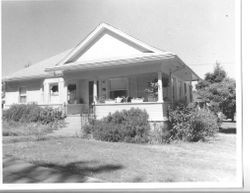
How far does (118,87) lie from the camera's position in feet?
47.0

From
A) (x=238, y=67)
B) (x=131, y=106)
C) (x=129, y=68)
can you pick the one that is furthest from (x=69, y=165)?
(x=129, y=68)

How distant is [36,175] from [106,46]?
8.63m

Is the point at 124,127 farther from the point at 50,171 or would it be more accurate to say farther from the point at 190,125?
the point at 50,171

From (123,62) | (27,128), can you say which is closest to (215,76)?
(123,62)

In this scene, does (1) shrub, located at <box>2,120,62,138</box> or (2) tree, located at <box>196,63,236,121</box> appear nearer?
(1) shrub, located at <box>2,120,62,138</box>

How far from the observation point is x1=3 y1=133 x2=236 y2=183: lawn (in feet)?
19.2

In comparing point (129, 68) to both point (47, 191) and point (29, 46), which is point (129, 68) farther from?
point (47, 191)

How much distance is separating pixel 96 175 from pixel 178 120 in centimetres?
605

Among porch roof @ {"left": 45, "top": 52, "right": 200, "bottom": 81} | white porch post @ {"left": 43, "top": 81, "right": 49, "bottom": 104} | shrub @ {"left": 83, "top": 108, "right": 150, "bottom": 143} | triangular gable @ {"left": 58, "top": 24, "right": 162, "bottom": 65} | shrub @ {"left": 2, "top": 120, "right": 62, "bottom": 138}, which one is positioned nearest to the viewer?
shrub @ {"left": 83, "top": 108, "right": 150, "bottom": 143}

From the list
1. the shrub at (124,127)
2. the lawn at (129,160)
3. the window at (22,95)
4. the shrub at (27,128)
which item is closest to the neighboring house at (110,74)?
the shrub at (124,127)

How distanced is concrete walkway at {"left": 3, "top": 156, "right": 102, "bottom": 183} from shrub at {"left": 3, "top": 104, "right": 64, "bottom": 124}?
25.2 feet

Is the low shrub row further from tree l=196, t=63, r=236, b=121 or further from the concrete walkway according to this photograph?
the concrete walkway

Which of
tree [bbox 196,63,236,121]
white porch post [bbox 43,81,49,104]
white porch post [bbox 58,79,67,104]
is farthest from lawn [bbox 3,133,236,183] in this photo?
white porch post [bbox 43,81,49,104]

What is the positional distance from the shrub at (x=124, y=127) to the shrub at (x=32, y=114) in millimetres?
3553
